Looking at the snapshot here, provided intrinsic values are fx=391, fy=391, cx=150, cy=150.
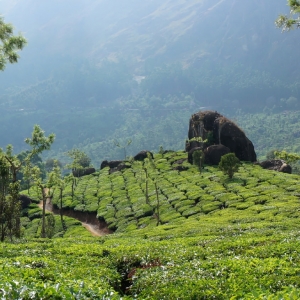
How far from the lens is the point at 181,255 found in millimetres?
14227

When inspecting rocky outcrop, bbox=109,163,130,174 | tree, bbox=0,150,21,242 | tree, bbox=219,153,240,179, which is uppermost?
rocky outcrop, bbox=109,163,130,174

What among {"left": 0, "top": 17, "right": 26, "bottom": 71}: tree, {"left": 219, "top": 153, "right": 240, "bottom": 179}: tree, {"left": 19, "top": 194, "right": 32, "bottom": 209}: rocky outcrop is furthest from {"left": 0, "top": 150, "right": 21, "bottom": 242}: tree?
{"left": 19, "top": 194, "right": 32, "bottom": 209}: rocky outcrop

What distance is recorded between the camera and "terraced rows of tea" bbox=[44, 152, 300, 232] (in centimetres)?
3444

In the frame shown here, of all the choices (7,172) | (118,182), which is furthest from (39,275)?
(118,182)

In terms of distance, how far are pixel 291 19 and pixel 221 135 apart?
4332cm

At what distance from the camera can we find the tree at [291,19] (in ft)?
77.0

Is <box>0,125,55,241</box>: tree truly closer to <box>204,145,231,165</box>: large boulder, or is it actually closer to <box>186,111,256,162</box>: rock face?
<box>186,111,256,162</box>: rock face

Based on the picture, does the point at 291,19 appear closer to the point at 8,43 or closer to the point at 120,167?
the point at 8,43

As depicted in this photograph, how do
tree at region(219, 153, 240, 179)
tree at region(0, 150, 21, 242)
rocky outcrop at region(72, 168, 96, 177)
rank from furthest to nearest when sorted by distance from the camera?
rocky outcrop at region(72, 168, 96, 177), tree at region(219, 153, 240, 179), tree at region(0, 150, 21, 242)

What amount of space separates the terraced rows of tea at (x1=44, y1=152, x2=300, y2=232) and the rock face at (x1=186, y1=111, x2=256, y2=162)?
16.5 ft

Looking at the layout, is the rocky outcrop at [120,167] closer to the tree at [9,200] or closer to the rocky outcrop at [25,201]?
the rocky outcrop at [25,201]

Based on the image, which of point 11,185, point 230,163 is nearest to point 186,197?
point 230,163

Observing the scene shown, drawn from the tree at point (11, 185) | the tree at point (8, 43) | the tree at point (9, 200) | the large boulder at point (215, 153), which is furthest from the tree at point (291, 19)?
the large boulder at point (215, 153)

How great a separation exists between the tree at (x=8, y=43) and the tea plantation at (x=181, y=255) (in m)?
11.4
